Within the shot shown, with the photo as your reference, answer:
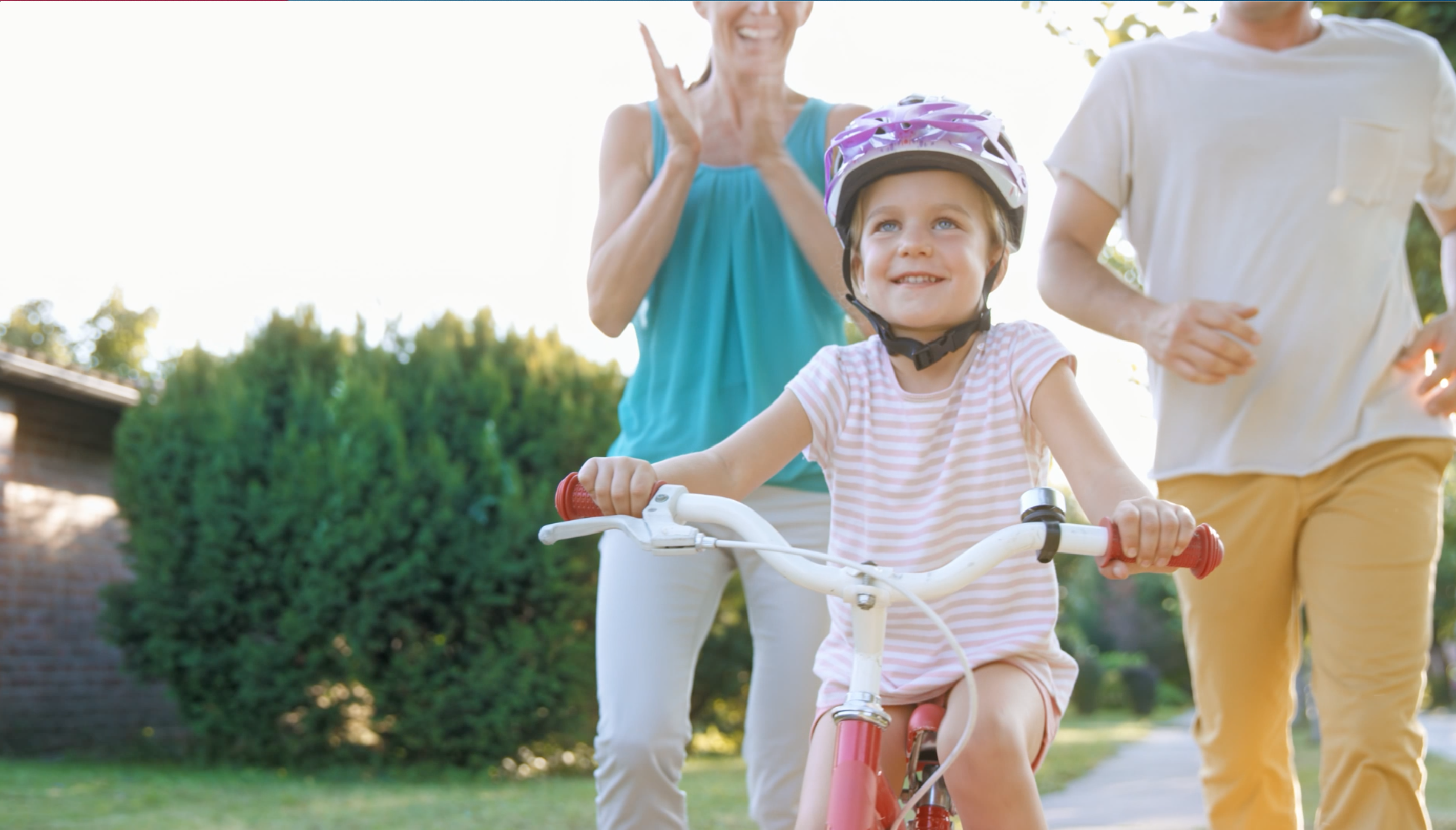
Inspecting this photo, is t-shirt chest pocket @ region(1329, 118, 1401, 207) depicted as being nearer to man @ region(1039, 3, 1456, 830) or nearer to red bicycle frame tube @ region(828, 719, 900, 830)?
man @ region(1039, 3, 1456, 830)

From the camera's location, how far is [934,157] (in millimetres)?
2535

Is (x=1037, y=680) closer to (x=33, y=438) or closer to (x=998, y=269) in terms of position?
(x=998, y=269)

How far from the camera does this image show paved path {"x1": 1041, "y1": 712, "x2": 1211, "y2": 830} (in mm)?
7684

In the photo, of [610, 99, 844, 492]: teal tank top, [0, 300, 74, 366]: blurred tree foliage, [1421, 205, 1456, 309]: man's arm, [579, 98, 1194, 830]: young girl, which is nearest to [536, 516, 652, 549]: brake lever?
[579, 98, 1194, 830]: young girl

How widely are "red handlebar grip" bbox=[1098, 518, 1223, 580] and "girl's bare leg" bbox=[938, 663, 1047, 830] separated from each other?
0.39 meters

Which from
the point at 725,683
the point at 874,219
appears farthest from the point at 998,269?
the point at 725,683

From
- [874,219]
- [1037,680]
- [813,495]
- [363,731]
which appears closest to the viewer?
[1037,680]

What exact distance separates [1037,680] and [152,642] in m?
10.7

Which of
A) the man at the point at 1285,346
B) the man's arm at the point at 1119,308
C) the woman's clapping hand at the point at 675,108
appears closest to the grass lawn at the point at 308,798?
the man at the point at 1285,346

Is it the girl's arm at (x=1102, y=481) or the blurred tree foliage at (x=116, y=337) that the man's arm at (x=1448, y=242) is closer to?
the girl's arm at (x=1102, y=481)

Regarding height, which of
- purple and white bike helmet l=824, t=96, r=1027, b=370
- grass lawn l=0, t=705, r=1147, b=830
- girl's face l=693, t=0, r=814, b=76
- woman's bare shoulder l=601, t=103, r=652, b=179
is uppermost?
girl's face l=693, t=0, r=814, b=76

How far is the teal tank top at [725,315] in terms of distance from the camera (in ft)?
10.5

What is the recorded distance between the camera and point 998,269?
2670mm

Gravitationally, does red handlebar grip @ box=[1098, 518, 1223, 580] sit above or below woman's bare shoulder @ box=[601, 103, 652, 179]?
below
